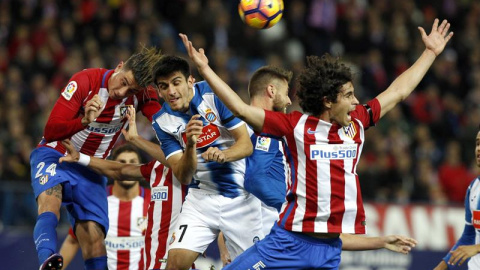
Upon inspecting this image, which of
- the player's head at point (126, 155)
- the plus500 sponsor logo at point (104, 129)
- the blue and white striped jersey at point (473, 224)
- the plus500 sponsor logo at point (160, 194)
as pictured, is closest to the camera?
the blue and white striped jersey at point (473, 224)

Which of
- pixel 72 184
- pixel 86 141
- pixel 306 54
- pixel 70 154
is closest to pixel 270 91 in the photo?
pixel 86 141

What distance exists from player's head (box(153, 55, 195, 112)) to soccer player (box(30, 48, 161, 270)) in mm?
439

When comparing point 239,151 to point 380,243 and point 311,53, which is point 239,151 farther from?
point 311,53

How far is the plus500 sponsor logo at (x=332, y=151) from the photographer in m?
5.84

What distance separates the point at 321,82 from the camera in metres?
5.95

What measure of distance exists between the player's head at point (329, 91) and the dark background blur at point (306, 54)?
8503 millimetres

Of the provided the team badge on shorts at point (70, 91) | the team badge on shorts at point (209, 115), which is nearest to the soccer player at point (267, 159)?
the team badge on shorts at point (209, 115)

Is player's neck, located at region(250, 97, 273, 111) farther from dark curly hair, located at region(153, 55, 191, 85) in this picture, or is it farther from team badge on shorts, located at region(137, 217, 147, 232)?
team badge on shorts, located at region(137, 217, 147, 232)

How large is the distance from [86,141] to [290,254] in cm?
291

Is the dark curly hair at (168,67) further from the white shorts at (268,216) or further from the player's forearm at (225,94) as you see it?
the white shorts at (268,216)

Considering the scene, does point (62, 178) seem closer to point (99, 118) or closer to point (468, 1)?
point (99, 118)

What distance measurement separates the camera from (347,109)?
232 inches

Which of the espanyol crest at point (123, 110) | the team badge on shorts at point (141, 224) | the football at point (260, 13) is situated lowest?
the team badge on shorts at point (141, 224)

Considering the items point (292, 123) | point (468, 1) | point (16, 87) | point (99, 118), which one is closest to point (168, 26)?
point (16, 87)
